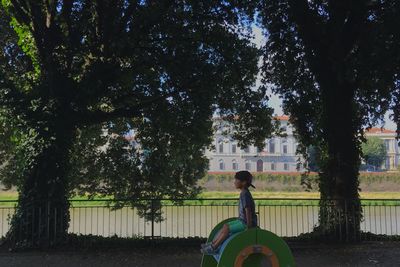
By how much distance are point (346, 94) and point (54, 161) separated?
8700 mm

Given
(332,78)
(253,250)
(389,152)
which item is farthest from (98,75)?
(389,152)

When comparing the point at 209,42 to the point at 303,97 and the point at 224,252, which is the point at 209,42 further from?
the point at 224,252

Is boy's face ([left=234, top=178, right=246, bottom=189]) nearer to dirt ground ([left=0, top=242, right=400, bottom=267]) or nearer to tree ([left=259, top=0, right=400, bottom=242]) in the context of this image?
dirt ground ([left=0, top=242, right=400, bottom=267])

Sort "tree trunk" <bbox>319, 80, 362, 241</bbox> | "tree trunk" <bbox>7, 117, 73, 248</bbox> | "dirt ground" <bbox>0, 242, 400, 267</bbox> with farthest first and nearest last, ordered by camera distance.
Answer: "tree trunk" <bbox>319, 80, 362, 241</bbox> → "tree trunk" <bbox>7, 117, 73, 248</bbox> → "dirt ground" <bbox>0, 242, 400, 267</bbox>

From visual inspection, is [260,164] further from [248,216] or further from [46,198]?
[248,216]

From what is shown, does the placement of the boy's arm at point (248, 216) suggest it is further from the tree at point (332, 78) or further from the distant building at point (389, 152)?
the distant building at point (389, 152)

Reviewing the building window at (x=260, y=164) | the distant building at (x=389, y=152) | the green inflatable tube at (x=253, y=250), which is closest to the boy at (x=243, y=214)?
the green inflatable tube at (x=253, y=250)

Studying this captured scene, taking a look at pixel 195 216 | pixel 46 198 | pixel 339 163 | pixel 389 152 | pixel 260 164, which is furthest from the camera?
pixel 389 152

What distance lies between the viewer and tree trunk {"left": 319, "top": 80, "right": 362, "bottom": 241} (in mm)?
→ 13266

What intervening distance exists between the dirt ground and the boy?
348cm

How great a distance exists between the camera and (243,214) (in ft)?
21.5

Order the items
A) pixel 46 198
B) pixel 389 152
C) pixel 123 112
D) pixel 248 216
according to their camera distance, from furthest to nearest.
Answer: pixel 389 152
pixel 123 112
pixel 46 198
pixel 248 216

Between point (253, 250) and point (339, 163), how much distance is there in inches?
316

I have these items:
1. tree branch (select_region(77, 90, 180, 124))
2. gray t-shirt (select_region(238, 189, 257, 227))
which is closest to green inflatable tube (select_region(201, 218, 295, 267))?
gray t-shirt (select_region(238, 189, 257, 227))
